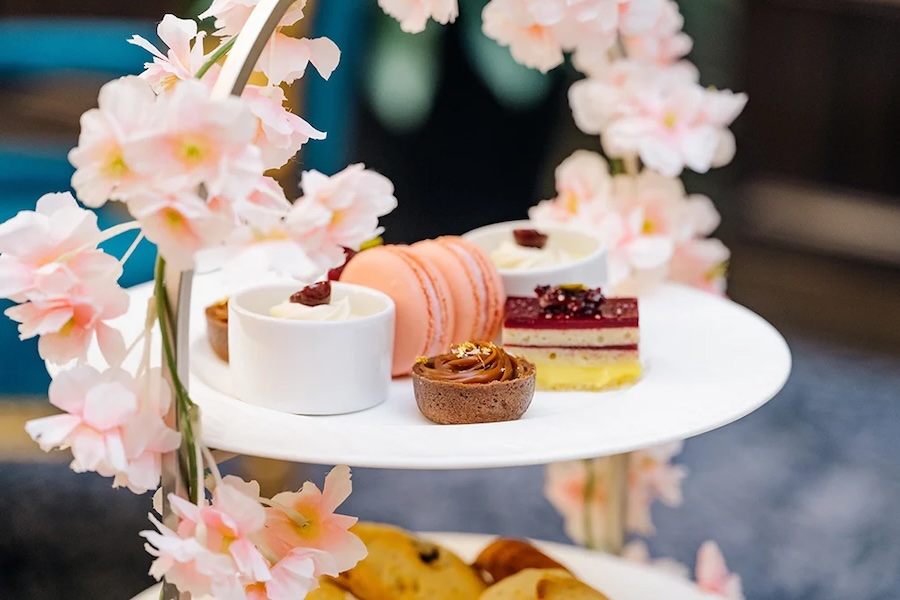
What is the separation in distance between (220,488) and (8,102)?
2010 mm

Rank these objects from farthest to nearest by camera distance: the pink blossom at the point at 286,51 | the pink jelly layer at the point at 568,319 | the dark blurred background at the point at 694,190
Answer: the dark blurred background at the point at 694,190
the pink jelly layer at the point at 568,319
the pink blossom at the point at 286,51

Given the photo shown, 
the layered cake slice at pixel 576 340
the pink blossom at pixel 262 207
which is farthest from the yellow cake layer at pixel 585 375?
the pink blossom at pixel 262 207

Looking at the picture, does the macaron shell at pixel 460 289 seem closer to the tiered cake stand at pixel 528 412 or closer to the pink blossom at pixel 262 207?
the tiered cake stand at pixel 528 412

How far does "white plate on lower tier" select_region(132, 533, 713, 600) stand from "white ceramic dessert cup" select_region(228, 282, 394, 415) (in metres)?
0.44

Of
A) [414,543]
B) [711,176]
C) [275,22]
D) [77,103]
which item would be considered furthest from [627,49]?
[711,176]

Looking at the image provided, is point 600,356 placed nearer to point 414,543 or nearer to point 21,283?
point 414,543

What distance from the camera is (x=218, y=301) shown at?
136cm

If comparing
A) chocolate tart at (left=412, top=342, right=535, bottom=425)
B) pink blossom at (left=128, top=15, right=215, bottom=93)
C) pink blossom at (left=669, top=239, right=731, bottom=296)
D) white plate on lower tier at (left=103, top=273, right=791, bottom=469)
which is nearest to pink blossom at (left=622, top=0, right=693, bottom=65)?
pink blossom at (left=669, top=239, right=731, bottom=296)

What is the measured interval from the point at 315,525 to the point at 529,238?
1.83 ft

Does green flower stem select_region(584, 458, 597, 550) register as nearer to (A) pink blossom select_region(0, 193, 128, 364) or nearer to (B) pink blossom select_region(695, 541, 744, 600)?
(B) pink blossom select_region(695, 541, 744, 600)

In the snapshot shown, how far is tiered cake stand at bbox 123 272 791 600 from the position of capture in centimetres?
100

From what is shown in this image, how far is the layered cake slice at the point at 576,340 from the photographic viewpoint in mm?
1255

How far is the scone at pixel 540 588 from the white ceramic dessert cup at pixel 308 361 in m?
0.29

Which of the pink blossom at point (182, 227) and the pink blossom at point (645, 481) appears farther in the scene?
the pink blossom at point (645, 481)
